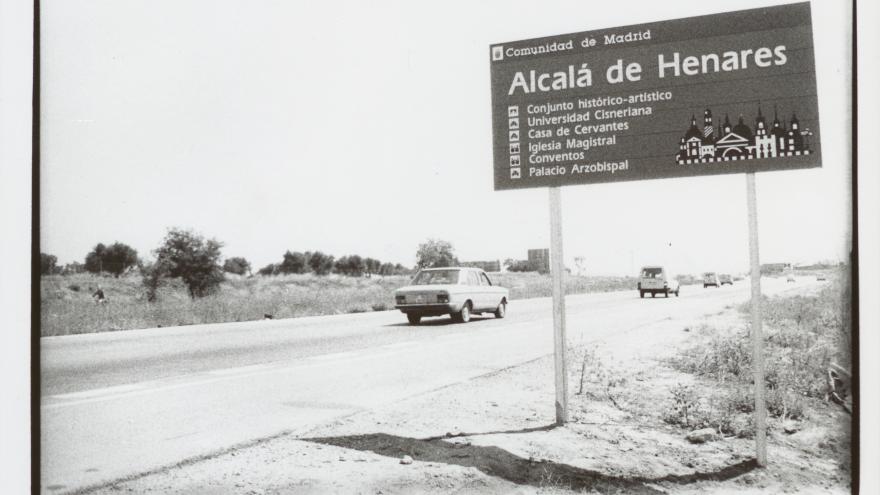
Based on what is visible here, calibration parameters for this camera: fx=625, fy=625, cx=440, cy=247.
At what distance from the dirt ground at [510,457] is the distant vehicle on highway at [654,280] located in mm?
29787

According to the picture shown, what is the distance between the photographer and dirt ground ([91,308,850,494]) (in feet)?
12.9

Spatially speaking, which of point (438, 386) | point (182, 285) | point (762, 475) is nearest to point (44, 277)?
point (438, 386)

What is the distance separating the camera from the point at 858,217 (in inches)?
154

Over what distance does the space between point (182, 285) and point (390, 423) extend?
28914 millimetres

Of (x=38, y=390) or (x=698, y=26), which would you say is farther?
(x=38, y=390)

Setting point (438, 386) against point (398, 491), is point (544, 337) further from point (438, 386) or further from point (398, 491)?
point (398, 491)

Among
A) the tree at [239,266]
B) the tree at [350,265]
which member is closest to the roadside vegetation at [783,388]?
the tree at [239,266]

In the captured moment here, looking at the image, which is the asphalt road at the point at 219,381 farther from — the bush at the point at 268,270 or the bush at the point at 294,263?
the bush at the point at 294,263

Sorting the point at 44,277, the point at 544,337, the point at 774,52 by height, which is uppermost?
the point at 774,52

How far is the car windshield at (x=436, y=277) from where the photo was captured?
654 inches

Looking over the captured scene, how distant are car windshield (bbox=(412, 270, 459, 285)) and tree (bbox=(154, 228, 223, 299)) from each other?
710 inches

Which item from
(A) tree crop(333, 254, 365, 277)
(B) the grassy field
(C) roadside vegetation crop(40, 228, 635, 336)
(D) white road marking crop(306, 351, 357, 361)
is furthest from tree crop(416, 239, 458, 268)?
(D) white road marking crop(306, 351, 357, 361)

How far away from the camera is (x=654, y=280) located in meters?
34.9

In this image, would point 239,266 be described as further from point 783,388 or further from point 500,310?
point 783,388
